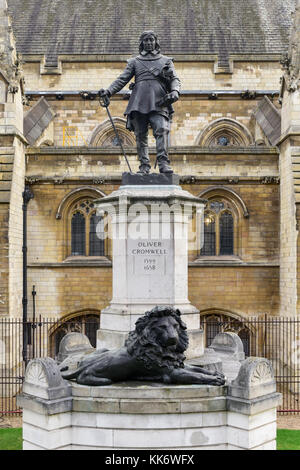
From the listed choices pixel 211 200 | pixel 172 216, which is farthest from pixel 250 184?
pixel 172 216

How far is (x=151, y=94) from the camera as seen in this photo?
864 centimetres

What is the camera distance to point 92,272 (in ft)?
55.9

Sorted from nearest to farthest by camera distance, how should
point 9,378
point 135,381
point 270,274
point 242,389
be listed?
point 242,389
point 135,381
point 9,378
point 270,274

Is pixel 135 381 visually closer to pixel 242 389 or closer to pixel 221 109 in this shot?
pixel 242 389

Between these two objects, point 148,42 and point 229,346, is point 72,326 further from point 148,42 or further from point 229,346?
point 148,42

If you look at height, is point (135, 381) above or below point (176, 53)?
below

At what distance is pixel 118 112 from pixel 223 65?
4903 millimetres

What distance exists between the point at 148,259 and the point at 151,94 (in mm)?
2721

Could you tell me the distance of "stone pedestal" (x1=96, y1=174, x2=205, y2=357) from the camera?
8359 millimetres

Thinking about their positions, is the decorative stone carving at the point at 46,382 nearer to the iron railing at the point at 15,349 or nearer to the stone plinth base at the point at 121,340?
the stone plinth base at the point at 121,340

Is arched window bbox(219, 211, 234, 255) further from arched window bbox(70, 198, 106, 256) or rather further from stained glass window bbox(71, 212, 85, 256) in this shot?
stained glass window bbox(71, 212, 85, 256)


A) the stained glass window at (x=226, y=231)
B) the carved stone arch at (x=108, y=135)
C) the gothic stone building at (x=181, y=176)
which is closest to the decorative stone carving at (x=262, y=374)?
the gothic stone building at (x=181, y=176)

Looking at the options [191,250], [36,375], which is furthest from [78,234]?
[36,375]

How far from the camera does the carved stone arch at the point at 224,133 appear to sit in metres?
21.6
